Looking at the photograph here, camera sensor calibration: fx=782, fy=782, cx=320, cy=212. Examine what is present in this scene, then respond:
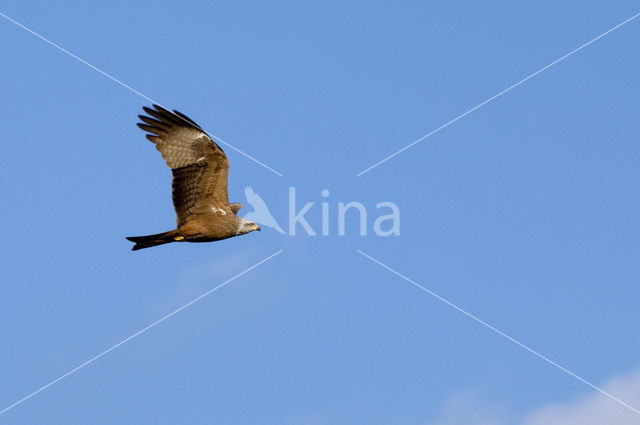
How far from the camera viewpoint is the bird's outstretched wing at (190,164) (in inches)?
Answer: 531

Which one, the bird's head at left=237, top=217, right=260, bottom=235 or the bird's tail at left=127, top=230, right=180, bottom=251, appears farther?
the bird's head at left=237, top=217, right=260, bottom=235

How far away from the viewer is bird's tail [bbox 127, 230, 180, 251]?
12.7 metres

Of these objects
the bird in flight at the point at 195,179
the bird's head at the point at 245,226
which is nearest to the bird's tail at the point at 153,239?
the bird in flight at the point at 195,179

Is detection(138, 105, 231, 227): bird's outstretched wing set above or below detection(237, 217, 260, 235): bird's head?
above

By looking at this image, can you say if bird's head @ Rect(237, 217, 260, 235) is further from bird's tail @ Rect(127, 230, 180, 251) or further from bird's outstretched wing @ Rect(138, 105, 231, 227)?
bird's tail @ Rect(127, 230, 180, 251)

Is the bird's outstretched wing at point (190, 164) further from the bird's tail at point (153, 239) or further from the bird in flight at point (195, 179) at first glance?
the bird's tail at point (153, 239)

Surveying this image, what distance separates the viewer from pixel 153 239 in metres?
12.9

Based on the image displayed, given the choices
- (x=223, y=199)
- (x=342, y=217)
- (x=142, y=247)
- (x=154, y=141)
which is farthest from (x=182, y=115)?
(x=342, y=217)

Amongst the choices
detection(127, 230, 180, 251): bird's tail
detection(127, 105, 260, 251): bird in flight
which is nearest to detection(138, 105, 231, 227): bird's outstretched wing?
detection(127, 105, 260, 251): bird in flight

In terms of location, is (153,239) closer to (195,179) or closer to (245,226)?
(195,179)

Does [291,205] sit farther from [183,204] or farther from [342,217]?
[183,204]

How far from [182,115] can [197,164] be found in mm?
899

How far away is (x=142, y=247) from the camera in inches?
504

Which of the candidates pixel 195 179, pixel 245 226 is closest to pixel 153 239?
pixel 195 179
